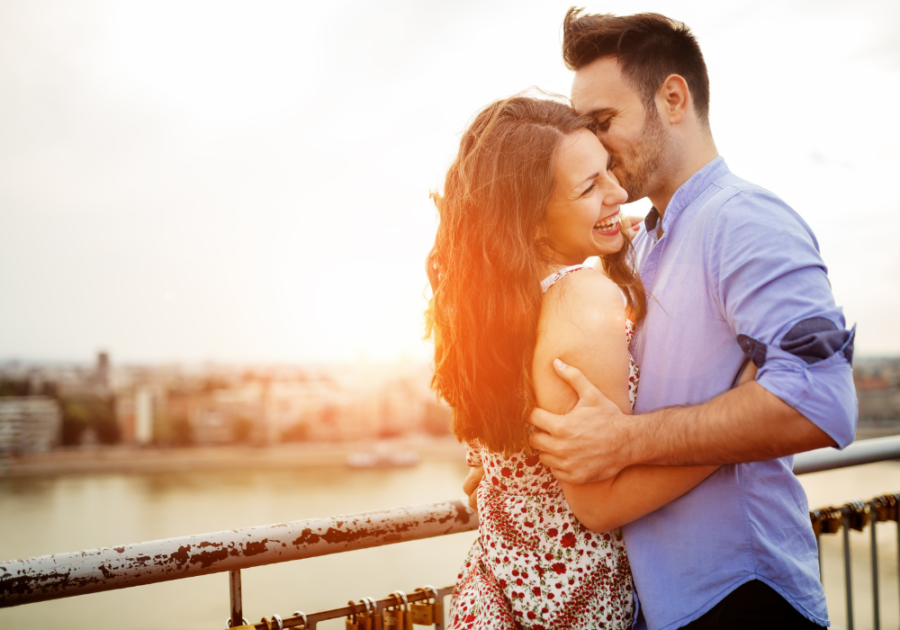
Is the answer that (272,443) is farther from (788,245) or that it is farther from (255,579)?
(788,245)

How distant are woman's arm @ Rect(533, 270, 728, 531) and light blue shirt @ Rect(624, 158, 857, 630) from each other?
0.07 m

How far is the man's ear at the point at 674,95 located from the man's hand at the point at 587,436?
2.60 feet

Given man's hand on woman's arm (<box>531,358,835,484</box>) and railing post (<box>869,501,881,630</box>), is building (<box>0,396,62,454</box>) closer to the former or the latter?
railing post (<box>869,501,881,630</box>)

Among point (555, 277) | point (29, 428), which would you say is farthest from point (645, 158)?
point (29, 428)

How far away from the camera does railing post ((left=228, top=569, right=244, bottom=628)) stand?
1.23 m

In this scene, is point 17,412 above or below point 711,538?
below

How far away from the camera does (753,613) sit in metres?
1.11

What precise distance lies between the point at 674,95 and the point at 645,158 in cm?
20

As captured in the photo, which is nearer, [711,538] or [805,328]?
[805,328]

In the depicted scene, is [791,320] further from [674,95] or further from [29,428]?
[29,428]

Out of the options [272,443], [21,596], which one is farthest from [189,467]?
[21,596]

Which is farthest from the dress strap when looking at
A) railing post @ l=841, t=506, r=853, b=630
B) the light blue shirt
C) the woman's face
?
railing post @ l=841, t=506, r=853, b=630

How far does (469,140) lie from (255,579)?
40633 mm

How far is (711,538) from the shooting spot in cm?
115
